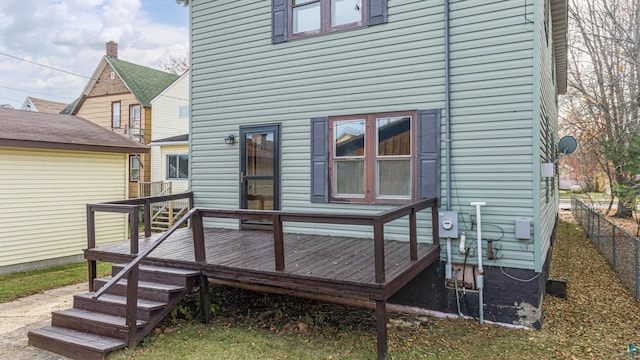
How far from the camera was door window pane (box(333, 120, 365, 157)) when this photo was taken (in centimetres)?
607

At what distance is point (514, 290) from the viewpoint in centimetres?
509

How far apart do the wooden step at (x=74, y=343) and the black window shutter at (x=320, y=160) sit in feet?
10.9

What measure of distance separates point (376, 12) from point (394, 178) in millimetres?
2464

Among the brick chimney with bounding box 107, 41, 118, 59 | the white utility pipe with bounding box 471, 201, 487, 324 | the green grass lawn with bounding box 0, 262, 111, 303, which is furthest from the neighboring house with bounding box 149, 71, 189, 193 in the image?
the white utility pipe with bounding box 471, 201, 487, 324

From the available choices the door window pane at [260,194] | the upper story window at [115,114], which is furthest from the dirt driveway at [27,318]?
the upper story window at [115,114]

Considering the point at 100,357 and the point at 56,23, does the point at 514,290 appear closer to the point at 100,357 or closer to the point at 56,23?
the point at 100,357

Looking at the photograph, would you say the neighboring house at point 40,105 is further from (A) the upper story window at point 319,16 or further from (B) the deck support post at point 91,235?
(A) the upper story window at point 319,16

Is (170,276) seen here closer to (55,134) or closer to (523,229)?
(523,229)

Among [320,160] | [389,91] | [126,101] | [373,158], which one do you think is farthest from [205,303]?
[126,101]

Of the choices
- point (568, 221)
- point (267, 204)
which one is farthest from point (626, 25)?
point (267, 204)

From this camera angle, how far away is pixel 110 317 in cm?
455

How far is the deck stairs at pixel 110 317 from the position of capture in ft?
13.9

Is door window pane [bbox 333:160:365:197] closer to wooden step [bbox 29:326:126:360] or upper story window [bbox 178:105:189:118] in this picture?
wooden step [bbox 29:326:126:360]

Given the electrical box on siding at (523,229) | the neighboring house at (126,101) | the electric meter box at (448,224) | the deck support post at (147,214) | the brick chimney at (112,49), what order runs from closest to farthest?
the electrical box on siding at (523,229), the electric meter box at (448,224), the deck support post at (147,214), the neighboring house at (126,101), the brick chimney at (112,49)
